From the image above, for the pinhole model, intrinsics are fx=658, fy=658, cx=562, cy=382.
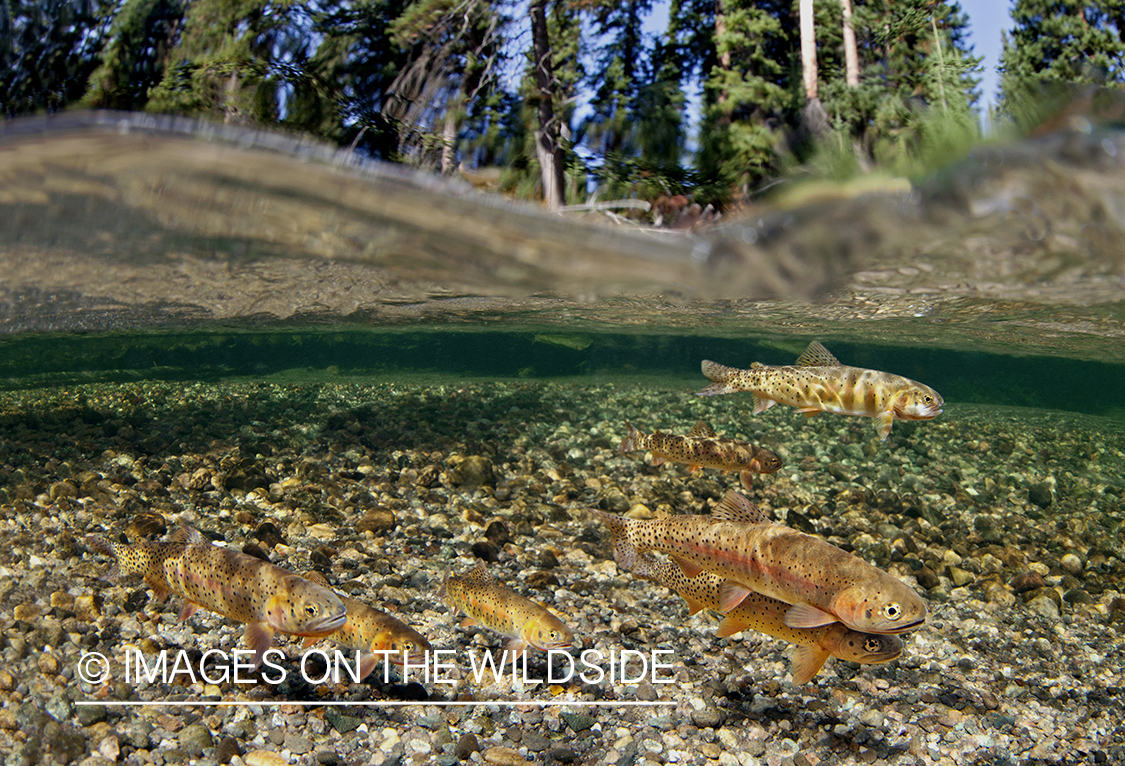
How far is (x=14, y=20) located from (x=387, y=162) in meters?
3.59

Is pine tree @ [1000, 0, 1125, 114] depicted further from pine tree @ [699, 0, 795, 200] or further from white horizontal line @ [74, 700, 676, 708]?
white horizontal line @ [74, 700, 676, 708]

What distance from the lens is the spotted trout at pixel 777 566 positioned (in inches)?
131

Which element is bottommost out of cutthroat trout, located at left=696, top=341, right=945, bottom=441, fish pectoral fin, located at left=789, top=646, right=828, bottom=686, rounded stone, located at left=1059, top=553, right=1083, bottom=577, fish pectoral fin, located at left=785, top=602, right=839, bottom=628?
rounded stone, located at left=1059, top=553, right=1083, bottom=577

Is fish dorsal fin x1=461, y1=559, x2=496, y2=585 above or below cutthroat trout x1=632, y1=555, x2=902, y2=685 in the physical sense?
above

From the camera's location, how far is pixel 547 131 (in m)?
4.83

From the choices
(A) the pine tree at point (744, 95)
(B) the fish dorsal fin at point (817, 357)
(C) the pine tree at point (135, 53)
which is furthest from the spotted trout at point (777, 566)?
(C) the pine tree at point (135, 53)

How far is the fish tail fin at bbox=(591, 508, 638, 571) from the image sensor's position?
4516mm

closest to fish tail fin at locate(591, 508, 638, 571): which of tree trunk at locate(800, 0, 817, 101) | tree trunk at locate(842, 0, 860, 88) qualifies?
tree trunk at locate(800, 0, 817, 101)

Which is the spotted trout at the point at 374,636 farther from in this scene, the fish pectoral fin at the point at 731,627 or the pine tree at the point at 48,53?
the pine tree at the point at 48,53

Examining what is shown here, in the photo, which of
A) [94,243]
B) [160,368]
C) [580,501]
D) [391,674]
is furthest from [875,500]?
[160,368]

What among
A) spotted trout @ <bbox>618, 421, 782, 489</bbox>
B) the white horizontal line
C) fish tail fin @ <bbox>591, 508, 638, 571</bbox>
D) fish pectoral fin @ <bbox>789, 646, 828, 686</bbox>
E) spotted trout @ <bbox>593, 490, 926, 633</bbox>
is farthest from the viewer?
spotted trout @ <bbox>618, 421, 782, 489</bbox>

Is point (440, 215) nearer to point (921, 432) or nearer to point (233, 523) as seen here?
point (233, 523)

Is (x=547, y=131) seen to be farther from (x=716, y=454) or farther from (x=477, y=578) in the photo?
(x=477, y=578)

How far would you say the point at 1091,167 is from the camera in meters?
3.98
